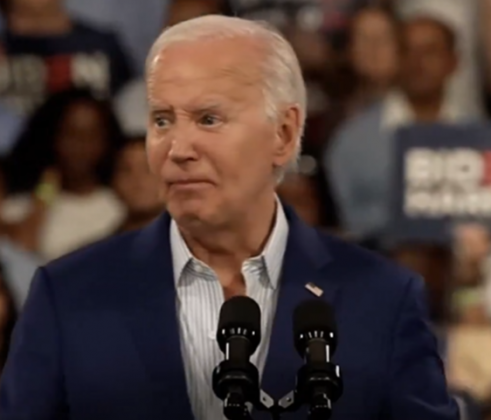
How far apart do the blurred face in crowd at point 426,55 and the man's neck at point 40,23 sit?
3.03ft

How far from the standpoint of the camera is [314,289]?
1.52 m

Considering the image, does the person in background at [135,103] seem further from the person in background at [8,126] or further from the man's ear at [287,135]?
the man's ear at [287,135]

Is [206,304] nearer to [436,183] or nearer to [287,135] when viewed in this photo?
[287,135]

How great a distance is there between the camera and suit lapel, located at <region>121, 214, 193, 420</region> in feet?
4.71

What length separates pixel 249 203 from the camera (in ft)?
4.89

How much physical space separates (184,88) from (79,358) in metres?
0.35

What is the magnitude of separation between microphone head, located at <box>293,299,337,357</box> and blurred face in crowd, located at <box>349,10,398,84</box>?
6.77 feet

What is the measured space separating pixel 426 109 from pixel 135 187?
0.82 m

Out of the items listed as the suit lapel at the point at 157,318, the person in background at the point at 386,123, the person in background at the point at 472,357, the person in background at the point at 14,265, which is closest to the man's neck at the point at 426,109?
the person in background at the point at 386,123

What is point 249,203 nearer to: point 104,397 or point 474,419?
point 104,397

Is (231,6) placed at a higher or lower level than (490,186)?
higher

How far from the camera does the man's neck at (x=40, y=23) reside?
3.21m

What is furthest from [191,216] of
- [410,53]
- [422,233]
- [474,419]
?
[410,53]

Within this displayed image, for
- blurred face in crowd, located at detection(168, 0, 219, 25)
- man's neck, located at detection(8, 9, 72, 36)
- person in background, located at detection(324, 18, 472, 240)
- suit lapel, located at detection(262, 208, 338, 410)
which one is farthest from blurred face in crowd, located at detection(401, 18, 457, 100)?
suit lapel, located at detection(262, 208, 338, 410)
